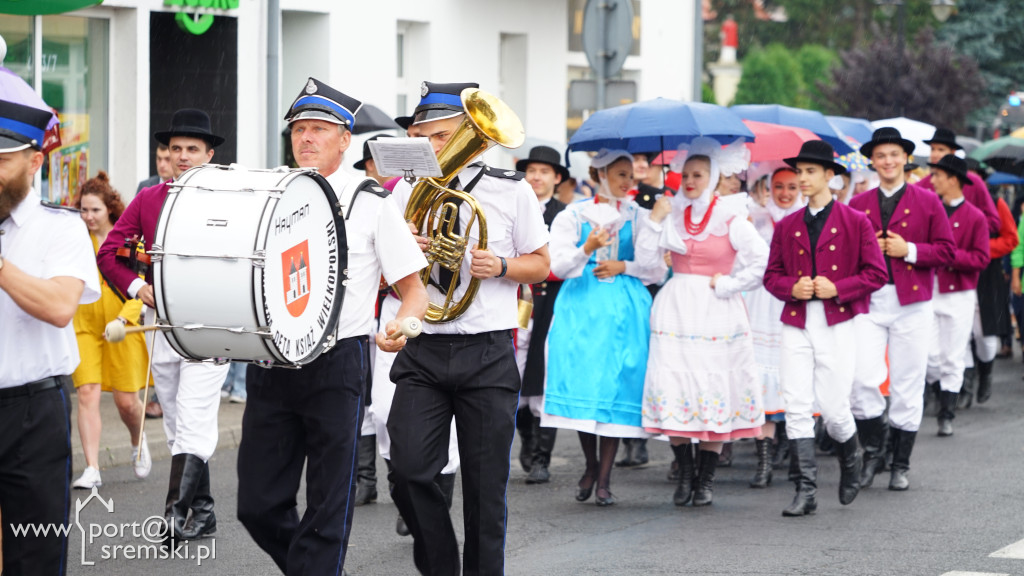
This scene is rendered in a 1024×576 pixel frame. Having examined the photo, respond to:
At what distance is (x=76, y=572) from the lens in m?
6.86

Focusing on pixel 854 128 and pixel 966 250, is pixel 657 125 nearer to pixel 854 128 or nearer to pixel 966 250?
pixel 966 250

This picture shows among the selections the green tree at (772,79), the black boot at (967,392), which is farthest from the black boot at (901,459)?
the green tree at (772,79)

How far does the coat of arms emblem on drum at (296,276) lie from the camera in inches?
197

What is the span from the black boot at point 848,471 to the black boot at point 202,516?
3.44 meters

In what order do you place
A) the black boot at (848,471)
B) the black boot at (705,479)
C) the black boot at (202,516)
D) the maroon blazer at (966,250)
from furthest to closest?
the maroon blazer at (966,250) → the black boot at (705,479) → the black boot at (848,471) → the black boot at (202,516)

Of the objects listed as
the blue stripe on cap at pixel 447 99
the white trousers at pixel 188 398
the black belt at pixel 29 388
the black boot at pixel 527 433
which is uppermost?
the blue stripe on cap at pixel 447 99

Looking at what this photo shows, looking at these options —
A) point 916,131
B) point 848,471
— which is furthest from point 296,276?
point 916,131

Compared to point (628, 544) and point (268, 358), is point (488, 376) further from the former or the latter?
point (628, 544)

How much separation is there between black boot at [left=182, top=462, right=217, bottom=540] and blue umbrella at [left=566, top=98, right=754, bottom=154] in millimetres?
2939

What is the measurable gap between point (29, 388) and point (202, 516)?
2921mm

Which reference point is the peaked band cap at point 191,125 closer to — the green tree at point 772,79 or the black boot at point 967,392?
the black boot at point 967,392

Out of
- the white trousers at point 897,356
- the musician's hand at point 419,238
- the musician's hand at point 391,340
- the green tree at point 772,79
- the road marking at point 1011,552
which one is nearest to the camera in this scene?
the musician's hand at point 391,340

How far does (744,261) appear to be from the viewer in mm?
8672

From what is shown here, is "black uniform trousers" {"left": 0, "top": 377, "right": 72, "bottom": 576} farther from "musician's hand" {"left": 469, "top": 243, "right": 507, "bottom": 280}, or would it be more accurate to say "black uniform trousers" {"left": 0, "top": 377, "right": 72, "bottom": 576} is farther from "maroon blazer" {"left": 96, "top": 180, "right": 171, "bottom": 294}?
"maroon blazer" {"left": 96, "top": 180, "right": 171, "bottom": 294}
